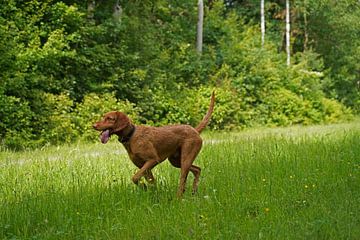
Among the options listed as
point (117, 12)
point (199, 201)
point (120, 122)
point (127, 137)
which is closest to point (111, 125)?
point (120, 122)

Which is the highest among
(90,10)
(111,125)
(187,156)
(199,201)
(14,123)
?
(90,10)

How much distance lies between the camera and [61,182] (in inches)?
299

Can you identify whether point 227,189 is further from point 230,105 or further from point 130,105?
point 230,105

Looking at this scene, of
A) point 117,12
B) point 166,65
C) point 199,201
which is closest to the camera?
point 199,201

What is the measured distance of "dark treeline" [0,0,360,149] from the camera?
55.9 ft

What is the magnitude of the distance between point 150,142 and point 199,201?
1081 millimetres

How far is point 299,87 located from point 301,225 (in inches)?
1028

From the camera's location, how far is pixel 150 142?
6.82 m

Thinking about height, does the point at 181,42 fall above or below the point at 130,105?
above

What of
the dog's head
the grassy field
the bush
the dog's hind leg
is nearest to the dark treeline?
the bush

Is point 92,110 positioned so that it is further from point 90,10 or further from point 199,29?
point 199,29

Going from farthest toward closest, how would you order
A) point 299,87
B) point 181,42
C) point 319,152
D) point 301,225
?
point 299,87 → point 181,42 → point 319,152 → point 301,225

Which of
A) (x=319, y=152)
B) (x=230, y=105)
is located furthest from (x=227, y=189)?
(x=230, y=105)

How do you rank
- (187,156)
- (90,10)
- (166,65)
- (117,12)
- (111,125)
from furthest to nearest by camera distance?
(166,65) → (117,12) → (90,10) → (187,156) → (111,125)
